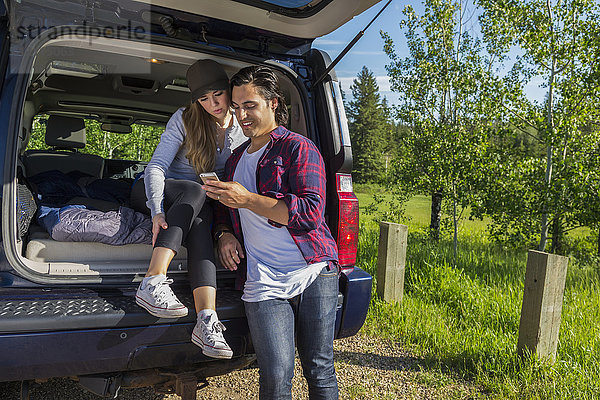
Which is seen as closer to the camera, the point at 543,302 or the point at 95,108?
the point at 543,302

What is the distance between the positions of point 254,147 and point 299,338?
0.86 metres

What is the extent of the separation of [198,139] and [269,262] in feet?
2.54

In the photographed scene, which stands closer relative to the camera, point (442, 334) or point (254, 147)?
point (254, 147)

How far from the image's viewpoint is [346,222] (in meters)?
2.41

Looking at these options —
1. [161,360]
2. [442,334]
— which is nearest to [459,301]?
[442,334]

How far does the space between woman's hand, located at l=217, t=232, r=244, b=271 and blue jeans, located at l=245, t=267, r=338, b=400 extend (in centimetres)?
24

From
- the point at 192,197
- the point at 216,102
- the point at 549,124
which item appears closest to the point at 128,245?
the point at 192,197

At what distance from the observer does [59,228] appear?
2.17m

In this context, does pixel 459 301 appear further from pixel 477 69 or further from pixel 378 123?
pixel 378 123

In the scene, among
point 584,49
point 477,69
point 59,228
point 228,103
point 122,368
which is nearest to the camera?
point 122,368

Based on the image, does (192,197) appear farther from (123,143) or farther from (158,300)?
(123,143)

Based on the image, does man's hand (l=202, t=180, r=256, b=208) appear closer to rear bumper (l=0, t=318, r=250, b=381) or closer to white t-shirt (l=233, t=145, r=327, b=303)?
white t-shirt (l=233, t=145, r=327, b=303)

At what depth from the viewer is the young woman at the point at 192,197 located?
6.08 feet

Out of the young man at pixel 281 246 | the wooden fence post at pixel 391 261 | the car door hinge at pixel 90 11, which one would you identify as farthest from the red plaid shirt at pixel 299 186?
the wooden fence post at pixel 391 261
